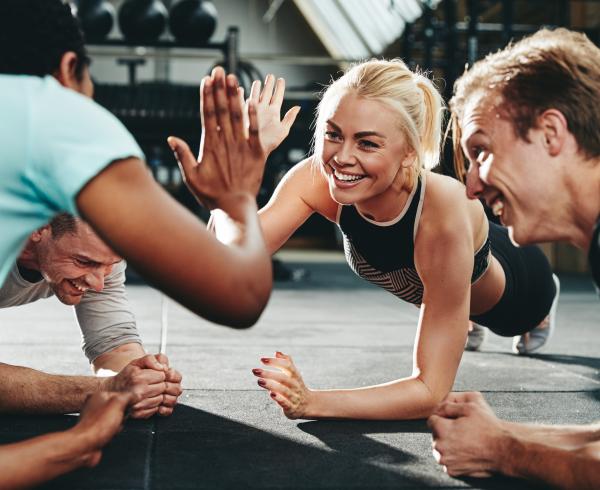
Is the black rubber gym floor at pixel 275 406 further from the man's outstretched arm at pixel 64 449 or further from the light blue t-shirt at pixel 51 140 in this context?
the light blue t-shirt at pixel 51 140

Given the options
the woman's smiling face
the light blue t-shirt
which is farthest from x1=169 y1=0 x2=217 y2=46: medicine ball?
the light blue t-shirt

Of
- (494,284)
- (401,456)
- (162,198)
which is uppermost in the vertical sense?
(162,198)

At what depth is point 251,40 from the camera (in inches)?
637

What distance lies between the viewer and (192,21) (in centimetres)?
738

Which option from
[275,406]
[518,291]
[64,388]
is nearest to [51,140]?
[64,388]

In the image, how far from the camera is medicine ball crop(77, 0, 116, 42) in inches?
299

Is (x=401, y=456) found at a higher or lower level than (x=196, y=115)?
higher

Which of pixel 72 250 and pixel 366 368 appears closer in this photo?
pixel 72 250

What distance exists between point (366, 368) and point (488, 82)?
1541 millimetres

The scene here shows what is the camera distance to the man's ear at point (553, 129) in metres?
1.37

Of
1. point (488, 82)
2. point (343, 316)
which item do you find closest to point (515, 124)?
point (488, 82)

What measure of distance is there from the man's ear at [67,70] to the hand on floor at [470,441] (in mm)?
898

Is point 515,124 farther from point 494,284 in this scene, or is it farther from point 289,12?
point 289,12

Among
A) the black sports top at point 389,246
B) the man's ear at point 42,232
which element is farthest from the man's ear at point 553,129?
the man's ear at point 42,232
